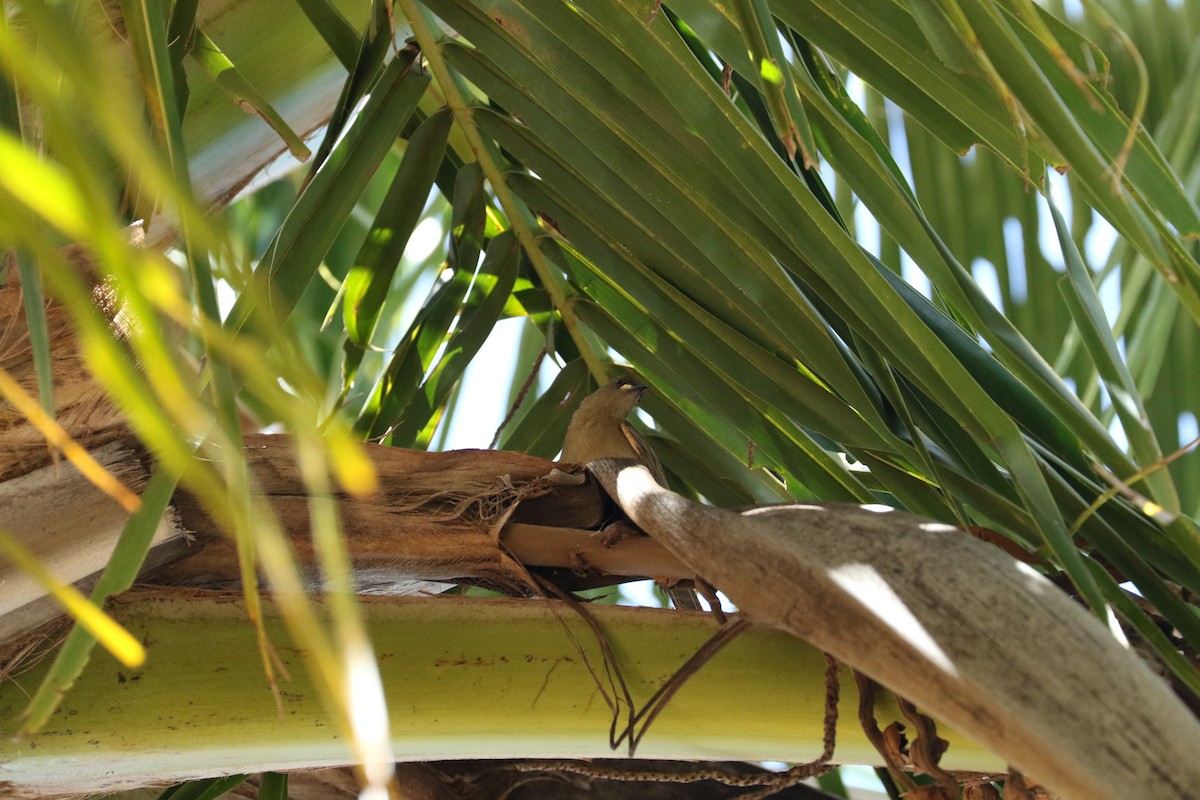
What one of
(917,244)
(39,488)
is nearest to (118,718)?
(39,488)

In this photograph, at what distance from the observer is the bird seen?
0.97m

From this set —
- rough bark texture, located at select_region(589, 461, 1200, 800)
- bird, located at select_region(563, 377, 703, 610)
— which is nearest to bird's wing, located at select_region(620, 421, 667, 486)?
bird, located at select_region(563, 377, 703, 610)

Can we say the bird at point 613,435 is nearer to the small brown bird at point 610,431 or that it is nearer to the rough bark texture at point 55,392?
the small brown bird at point 610,431

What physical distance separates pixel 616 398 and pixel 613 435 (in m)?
0.12

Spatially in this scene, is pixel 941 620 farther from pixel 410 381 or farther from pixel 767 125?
pixel 410 381

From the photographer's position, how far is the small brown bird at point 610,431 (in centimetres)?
96

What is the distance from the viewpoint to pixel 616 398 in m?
1.09

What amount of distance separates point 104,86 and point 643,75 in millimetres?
560

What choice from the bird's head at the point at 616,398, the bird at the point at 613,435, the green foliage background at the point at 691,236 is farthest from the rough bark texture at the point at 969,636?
the bird's head at the point at 616,398

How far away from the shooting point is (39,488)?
0.81 metres

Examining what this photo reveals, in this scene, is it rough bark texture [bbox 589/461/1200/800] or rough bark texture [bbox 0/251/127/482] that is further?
rough bark texture [bbox 0/251/127/482]

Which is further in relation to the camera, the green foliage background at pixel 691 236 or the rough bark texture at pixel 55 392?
the rough bark texture at pixel 55 392

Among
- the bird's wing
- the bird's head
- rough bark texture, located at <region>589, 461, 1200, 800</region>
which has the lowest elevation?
rough bark texture, located at <region>589, 461, 1200, 800</region>

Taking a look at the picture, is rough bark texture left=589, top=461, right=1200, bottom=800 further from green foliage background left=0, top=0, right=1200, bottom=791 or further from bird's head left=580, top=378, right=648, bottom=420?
bird's head left=580, top=378, right=648, bottom=420
